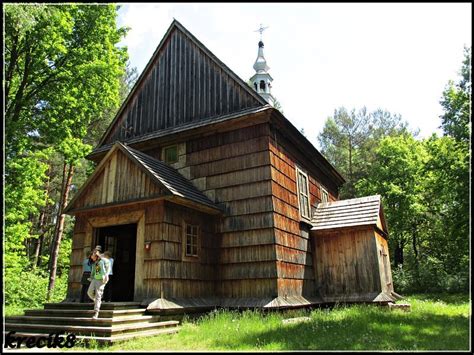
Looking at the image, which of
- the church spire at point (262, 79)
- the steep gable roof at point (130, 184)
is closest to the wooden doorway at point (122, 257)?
the steep gable roof at point (130, 184)

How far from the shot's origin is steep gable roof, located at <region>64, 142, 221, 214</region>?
10852mm

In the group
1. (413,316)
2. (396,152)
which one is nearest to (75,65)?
(413,316)

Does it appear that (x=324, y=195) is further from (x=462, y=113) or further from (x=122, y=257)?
(x=122, y=257)

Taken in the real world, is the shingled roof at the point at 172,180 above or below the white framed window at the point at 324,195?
below

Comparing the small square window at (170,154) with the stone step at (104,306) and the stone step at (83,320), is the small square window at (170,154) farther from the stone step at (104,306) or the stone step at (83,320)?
the stone step at (83,320)

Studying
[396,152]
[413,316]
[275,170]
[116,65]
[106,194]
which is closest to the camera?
[413,316]

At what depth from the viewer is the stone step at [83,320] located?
8.42 m

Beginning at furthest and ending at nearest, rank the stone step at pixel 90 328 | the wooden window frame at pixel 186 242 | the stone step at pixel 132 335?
the wooden window frame at pixel 186 242 < the stone step at pixel 90 328 < the stone step at pixel 132 335

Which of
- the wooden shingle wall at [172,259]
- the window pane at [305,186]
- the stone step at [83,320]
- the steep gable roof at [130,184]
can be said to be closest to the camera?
the stone step at [83,320]

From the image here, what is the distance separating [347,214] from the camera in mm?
15195

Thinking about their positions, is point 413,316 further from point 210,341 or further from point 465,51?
point 465,51

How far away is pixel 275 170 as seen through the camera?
12586mm

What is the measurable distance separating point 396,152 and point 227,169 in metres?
24.0

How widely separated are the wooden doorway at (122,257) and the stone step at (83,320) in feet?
12.1
